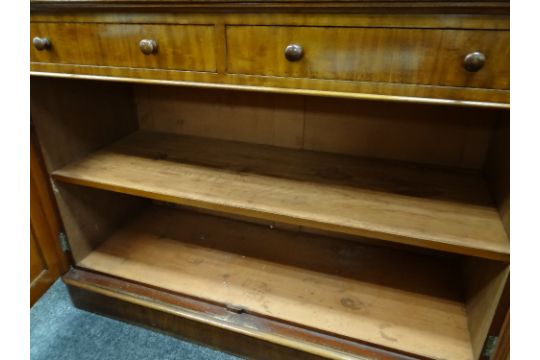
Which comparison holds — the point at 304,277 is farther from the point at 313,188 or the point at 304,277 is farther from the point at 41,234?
the point at 41,234

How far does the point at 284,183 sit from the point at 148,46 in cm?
45

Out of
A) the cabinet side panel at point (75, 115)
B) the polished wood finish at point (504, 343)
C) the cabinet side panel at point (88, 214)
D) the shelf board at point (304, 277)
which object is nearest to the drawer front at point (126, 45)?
the cabinet side panel at point (75, 115)

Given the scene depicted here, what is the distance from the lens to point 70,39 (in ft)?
2.48

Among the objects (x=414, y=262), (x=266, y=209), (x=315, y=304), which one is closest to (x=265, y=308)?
(x=315, y=304)

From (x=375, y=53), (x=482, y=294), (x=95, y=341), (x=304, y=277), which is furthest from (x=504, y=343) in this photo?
(x=95, y=341)

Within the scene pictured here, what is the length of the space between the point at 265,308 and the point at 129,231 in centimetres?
59

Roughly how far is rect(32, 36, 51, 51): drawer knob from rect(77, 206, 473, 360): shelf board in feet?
2.12

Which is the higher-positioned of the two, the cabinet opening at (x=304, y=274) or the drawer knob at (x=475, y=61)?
the drawer knob at (x=475, y=61)

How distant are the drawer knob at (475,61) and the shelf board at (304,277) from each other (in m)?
0.65

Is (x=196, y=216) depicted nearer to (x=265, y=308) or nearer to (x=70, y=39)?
(x=265, y=308)

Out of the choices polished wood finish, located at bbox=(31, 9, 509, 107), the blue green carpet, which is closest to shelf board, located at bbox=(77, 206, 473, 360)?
the blue green carpet

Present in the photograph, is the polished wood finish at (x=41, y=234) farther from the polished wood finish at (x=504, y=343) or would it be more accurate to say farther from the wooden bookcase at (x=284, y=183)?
the polished wood finish at (x=504, y=343)

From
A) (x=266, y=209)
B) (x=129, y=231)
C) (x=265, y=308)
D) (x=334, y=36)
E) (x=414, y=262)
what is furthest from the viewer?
(x=129, y=231)

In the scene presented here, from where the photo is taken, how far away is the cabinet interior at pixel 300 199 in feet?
2.69
